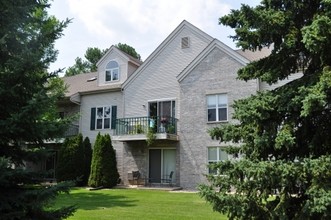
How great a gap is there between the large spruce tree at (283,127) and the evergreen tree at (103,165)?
604 inches

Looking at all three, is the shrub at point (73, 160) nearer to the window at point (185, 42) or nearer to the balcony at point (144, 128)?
the balcony at point (144, 128)

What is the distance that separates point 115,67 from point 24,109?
20.5 meters

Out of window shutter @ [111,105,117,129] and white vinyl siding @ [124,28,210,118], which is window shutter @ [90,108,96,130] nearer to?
window shutter @ [111,105,117,129]

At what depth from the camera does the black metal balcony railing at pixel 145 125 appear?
20.9 meters

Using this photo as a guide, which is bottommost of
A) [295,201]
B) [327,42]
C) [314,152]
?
[295,201]

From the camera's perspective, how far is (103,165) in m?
21.2

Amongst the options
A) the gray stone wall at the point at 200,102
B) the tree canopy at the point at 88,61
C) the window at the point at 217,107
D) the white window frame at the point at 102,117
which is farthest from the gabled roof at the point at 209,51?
the tree canopy at the point at 88,61

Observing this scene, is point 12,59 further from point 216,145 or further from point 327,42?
point 216,145

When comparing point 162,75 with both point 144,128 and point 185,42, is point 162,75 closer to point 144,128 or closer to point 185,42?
point 185,42

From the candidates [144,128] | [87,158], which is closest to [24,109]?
[144,128]

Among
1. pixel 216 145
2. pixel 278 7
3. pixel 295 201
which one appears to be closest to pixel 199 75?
pixel 216 145

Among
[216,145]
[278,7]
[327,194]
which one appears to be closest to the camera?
[327,194]

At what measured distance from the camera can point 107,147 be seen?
22.0 meters

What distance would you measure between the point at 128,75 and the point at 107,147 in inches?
217
